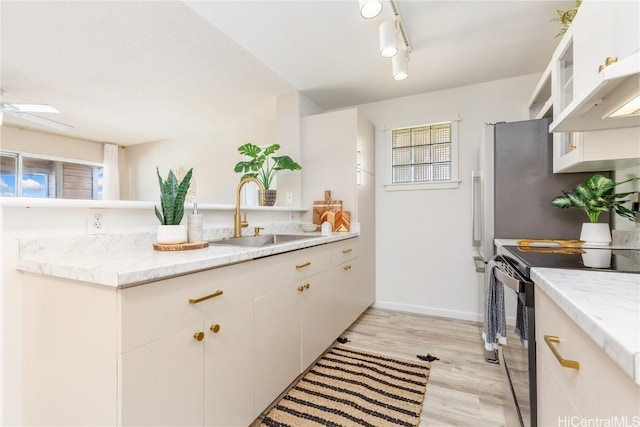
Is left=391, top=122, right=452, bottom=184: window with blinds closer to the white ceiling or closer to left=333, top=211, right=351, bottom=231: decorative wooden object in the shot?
the white ceiling

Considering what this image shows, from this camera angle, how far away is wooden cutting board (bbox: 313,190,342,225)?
281 cm

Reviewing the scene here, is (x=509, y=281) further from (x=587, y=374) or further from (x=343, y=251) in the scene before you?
(x=343, y=251)

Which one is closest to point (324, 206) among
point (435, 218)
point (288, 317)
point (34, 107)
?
point (435, 218)

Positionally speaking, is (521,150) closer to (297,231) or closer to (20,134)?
(297,231)

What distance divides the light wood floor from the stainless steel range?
21cm

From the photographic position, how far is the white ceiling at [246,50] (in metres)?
1.84

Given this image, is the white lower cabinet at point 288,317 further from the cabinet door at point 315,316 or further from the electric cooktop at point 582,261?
the electric cooktop at point 582,261

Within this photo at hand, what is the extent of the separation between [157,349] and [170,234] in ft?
2.00

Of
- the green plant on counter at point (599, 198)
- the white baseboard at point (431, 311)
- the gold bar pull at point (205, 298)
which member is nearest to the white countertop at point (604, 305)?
the green plant on counter at point (599, 198)

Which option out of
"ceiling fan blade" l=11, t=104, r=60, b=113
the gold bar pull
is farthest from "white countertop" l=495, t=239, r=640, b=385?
"ceiling fan blade" l=11, t=104, r=60, b=113

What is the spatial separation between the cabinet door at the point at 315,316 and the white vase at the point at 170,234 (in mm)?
704

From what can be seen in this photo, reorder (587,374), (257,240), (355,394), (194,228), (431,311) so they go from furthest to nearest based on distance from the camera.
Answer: (431,311) → (257,240) → (355,394) → (194,228) → (587,374)

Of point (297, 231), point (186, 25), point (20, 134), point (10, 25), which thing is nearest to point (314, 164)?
point (297, 231)

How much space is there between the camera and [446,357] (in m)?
2.09
